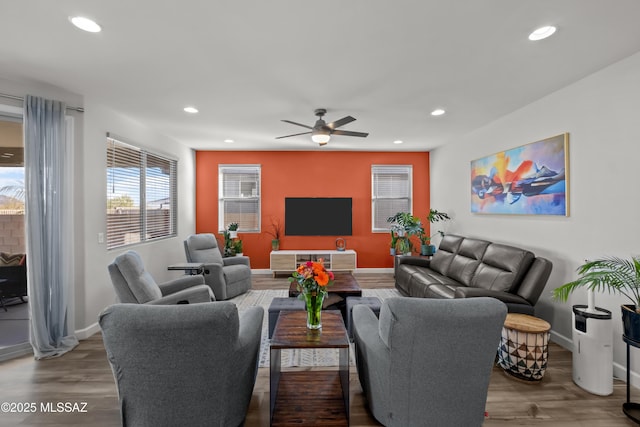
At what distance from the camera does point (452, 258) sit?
4242mm

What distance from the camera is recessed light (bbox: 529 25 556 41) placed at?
77.2 inches

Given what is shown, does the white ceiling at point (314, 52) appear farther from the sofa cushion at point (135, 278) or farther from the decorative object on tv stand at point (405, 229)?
the decorative object on tv stand at point (405, 229)

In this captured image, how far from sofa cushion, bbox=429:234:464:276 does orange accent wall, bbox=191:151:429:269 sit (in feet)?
5.26

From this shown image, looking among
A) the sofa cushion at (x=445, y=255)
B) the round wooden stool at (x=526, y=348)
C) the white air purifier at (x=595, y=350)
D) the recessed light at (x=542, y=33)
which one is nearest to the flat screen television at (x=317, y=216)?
the sofa cushion at (x=445, y=255)

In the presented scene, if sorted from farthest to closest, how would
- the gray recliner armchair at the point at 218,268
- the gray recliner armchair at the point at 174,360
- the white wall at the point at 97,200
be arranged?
1. the gray recliner armchair at the point at 218,268
2. the white wall at the point at 97,200
3. the gray recliner armchair at the point at 174,360

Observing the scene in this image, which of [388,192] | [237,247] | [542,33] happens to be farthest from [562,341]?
[237,247]

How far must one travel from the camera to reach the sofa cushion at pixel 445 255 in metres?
4.30

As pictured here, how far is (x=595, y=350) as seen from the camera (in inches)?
87.0

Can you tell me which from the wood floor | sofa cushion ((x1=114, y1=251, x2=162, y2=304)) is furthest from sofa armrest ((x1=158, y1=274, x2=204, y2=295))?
the wood floor

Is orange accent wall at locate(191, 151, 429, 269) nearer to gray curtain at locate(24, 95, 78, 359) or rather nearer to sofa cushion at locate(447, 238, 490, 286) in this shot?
sofa cushion at locate(447, 238, 490, 286)

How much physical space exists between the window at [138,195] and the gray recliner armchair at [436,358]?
3656 mm

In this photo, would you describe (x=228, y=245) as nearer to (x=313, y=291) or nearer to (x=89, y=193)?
(x=89, y=193)

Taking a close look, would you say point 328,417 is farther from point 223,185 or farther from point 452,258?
point 223,185

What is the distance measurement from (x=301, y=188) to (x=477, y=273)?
3730 mm
